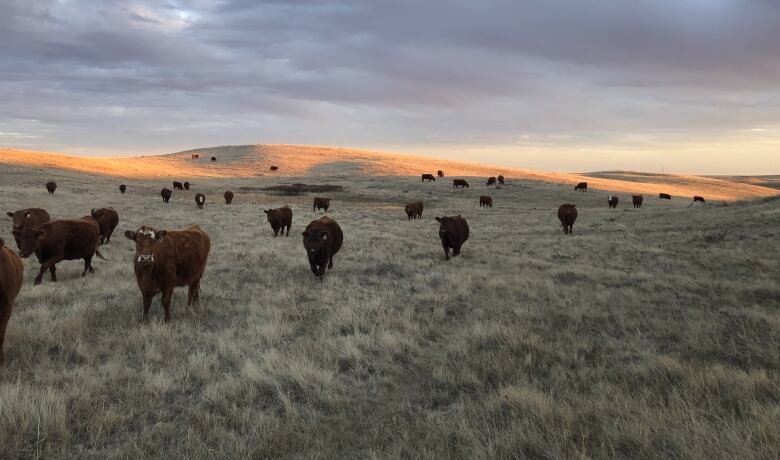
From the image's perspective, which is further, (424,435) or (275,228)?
(275,228)

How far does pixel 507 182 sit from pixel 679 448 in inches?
2353

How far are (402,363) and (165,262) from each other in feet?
14.7

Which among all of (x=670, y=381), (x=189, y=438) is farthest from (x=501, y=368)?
(x=189, y=438)

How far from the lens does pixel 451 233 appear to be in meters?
15.8

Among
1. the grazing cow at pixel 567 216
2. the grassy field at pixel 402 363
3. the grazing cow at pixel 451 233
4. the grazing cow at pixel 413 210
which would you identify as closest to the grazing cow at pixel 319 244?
the grassy field at pixel 402 363

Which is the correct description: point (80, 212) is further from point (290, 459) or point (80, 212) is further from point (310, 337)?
point (290, 459)

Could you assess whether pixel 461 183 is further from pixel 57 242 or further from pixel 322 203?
pixel 57 242

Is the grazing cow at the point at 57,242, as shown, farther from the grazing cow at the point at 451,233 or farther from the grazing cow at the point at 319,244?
the grazing cow at the point at 451,233

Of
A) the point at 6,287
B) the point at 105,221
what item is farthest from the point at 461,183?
the point at 6,287

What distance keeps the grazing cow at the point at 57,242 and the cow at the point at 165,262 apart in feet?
14.0

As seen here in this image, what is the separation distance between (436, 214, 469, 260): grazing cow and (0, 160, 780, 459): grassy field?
1662mm

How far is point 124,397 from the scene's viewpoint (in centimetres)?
506

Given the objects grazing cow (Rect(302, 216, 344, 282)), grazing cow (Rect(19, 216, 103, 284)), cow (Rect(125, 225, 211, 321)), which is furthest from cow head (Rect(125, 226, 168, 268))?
grazing cow (Rect(19, 216, 103, 284))

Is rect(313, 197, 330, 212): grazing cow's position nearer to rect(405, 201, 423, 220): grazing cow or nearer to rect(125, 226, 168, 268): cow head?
rect(405, 201, 423, 220): grazing cow
